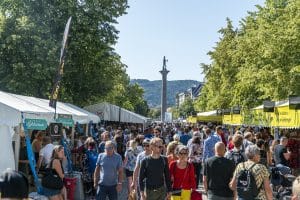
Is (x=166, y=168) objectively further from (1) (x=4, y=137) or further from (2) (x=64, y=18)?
(2) (x=64, y=18)

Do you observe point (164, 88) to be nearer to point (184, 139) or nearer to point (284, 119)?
point (184, 139)

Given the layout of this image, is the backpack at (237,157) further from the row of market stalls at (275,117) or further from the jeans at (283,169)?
the row of market stalls at (275,117)

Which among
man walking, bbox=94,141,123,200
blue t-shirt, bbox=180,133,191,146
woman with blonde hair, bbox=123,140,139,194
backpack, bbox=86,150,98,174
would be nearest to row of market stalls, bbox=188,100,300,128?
blue t-shirt, bbox=180,133,191,146

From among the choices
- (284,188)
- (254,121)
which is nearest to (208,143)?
(284,188)

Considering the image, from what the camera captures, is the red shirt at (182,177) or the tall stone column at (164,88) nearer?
the red shirt at (182,177)

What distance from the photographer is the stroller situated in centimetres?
1209

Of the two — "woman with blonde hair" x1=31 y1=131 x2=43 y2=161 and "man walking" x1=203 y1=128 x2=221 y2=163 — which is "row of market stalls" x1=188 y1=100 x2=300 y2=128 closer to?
"man walking" x1=203 y1=128 x2=221 y2=163

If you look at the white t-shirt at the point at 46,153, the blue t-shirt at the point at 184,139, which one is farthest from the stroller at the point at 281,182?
the blue t-shirt at the point at 184,139

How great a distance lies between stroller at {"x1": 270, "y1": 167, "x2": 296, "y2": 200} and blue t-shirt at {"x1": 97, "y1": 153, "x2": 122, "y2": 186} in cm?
448

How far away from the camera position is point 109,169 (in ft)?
30.7

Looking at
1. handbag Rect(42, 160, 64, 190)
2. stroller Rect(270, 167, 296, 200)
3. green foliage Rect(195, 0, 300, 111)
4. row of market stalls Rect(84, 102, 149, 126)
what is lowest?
stroller Rect(270, 167, 296, 200)

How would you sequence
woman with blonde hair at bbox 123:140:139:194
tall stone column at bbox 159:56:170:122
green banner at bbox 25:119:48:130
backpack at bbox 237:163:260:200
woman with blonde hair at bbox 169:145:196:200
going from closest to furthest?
backpack at bbox 237:163:260:200 < woman with blonde hair at bbox 169:145:196:200 < green banner at bbox 25:119:48:130 < woman with blonde hair at bbox 123:140:139:194 < tall stone column at bbox 159:56:170:122

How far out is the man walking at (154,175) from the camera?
8086 mm

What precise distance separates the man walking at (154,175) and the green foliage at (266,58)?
642 inches
